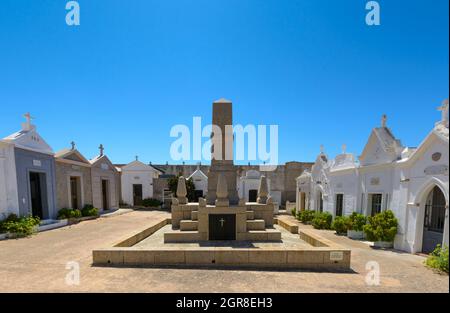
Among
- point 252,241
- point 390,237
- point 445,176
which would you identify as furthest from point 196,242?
point 445,176

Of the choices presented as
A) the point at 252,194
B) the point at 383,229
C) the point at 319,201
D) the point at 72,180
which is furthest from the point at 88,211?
the point at 383,229

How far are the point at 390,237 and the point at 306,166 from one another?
62.8 feet

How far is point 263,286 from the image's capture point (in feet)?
15.4

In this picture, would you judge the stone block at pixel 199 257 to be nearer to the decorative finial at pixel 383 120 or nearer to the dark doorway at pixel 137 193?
the decorative finial at pixel 383 120

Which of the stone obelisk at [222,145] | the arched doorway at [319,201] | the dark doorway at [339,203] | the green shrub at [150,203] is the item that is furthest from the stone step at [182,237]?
the green shrub at [150,203]

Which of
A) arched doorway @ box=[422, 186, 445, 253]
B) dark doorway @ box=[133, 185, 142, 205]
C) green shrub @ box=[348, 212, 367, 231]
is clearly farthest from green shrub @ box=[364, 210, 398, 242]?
dark doorway @ box=[133, 185, 142, 205]

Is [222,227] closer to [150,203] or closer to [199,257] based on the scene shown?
[199,257]

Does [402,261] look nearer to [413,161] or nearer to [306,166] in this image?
[413,161]

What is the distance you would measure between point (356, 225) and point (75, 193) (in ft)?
67.1

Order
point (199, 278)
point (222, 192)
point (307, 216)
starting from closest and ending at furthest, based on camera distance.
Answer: point (199, 278) < point (222, 192) < point (307, 216)

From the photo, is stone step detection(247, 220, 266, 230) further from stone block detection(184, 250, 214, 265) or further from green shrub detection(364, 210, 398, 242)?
green shrub detection(364, 210, 398, 242)

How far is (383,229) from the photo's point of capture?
8.49 m

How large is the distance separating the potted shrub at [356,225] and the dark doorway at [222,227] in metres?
6.73

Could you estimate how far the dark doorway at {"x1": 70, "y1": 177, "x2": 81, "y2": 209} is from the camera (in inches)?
655
